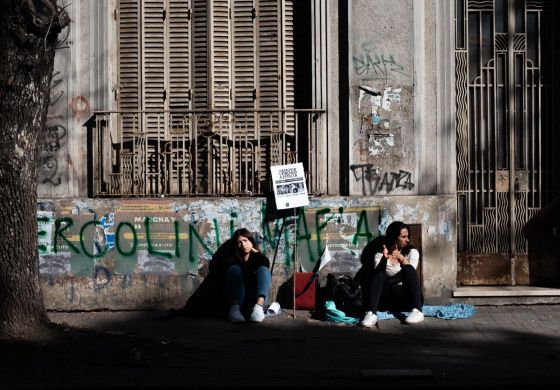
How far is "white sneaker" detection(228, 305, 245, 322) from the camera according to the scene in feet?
33.5

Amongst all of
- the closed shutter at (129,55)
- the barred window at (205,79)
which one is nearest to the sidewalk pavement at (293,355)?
the barred window at (205,79)

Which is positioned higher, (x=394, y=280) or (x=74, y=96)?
(x=74, y=96)

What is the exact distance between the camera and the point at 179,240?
36.1 feet

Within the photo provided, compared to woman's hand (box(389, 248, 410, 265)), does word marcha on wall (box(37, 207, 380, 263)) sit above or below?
above

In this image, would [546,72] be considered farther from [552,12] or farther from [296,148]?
[296,148]

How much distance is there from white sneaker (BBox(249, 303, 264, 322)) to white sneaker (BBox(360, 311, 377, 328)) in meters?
1.10

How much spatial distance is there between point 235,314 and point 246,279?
1.68 ft

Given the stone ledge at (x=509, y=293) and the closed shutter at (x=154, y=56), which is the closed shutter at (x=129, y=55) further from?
the stone ledge at (x=509, y=293)

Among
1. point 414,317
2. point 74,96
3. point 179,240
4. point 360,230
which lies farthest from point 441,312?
point 74,96

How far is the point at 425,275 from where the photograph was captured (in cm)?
1106

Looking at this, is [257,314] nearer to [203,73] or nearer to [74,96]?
[203,73]

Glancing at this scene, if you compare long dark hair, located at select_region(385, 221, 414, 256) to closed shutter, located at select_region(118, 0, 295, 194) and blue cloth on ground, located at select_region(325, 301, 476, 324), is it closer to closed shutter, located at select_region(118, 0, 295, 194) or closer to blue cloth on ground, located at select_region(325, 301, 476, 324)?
blue cloth on ground, located at select_region(325, 301, 476, 324)

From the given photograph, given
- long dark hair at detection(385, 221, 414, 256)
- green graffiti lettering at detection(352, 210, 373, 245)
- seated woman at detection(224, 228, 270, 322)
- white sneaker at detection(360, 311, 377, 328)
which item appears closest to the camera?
white sneaker at detection(360, 311, 377, 328)

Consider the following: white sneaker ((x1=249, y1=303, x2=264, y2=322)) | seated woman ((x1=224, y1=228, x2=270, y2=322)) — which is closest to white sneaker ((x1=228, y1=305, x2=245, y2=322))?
seated woman ((x1=224, y1=228, x2=270, y2=322))
